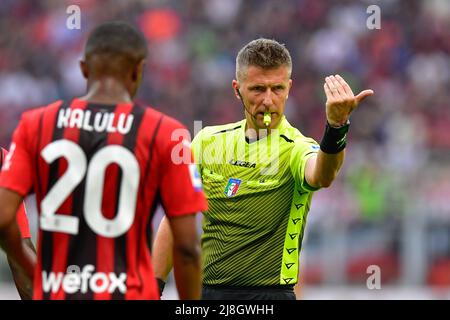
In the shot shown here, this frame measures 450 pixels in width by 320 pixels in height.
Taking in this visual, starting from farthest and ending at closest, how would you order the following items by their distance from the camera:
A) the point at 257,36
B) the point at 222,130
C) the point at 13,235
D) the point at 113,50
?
the point at 257,36 → the point at 222,130 → the point at 13,235 → the point at 113,50

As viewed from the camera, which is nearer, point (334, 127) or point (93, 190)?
point (93, 190)

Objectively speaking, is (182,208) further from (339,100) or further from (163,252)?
(163,252)

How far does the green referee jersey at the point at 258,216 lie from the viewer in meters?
6.13

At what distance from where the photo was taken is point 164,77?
18.5m

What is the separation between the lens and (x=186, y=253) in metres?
4.46

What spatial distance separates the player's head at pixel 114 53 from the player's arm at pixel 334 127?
1.25 metres

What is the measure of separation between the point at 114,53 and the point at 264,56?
1.89m

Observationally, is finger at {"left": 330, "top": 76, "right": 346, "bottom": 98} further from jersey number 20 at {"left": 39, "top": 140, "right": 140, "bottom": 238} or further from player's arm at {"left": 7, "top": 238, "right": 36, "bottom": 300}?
player's arm at {"left": 7, "top": 238, "right": 36, "bottom": 300}

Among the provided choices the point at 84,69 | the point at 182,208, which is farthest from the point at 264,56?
the point at 182,208

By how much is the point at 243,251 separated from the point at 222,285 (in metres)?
0.25

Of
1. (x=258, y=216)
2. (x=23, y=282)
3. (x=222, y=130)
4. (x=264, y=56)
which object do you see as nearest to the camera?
(x=23, y=282)

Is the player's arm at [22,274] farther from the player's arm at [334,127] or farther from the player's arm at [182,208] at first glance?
the player's arm at [334,127]

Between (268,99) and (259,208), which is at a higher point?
(268,99)
